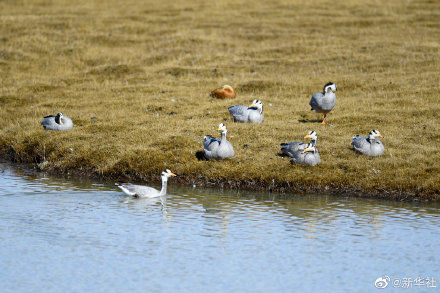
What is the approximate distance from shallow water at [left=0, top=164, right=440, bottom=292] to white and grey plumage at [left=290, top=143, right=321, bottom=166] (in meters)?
1.91

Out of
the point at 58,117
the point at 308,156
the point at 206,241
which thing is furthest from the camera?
the point at 58,117

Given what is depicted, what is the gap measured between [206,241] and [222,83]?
926 inches

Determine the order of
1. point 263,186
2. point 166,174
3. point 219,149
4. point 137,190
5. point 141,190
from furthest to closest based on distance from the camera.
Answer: point 219,149
point 263,186
point 166,174
point 141,190
point 137,190

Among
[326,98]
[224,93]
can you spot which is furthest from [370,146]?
[224,93]

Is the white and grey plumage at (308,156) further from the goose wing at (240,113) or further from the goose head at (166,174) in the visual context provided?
the goose wing at (240,113)

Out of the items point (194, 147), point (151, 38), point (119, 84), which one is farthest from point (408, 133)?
point (151, 38)

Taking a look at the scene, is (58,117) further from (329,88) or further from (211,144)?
(329,88)

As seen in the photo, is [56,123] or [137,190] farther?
[56,123]

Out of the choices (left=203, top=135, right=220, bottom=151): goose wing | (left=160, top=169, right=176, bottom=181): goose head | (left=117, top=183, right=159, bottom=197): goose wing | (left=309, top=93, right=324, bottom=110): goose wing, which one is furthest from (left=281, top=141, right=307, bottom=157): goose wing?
(left=117, top=183, right=159, bottom=197): goose wing

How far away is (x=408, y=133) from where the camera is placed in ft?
89.7

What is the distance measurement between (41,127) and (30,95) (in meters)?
8.56

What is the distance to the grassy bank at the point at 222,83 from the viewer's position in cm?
2372

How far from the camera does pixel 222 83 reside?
39.5m

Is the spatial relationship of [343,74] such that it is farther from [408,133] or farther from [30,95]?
[30,95]
